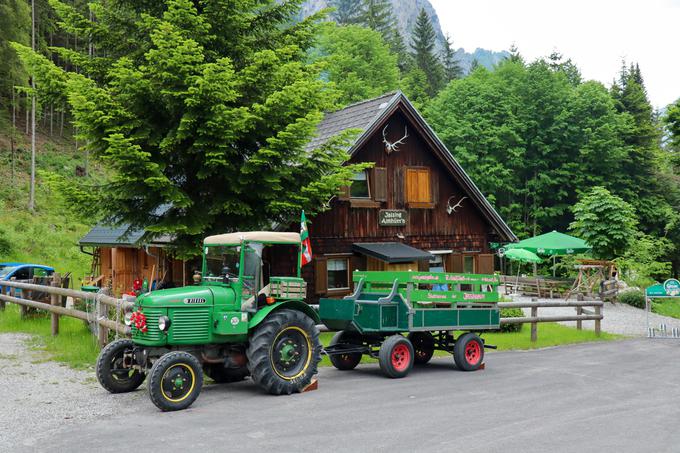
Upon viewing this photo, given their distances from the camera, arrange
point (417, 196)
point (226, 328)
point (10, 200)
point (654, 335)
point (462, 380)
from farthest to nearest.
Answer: point (10, 200)
point (417, 196)
point (654, 335)
point (462, 380)
point (226, 328)

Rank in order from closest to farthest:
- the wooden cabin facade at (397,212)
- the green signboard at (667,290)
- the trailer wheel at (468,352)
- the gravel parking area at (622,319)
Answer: the trailer wheel at (468,352) < the green signboard at (667,290) < the wooden cabin facade at (397,212) < the gravel parking area at (622,319)

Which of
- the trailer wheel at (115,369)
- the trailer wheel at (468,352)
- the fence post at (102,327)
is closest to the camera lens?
the trailer wheel at (115,369)

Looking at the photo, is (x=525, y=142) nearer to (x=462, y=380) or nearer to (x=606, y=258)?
(x=606, y=258)

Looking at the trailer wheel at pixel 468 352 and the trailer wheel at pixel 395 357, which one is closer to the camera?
the trailer wheel at pixel 395 357

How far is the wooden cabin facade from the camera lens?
19.7 metres

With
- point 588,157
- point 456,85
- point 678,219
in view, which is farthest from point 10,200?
point 678,219

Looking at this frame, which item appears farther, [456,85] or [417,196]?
[456,85]

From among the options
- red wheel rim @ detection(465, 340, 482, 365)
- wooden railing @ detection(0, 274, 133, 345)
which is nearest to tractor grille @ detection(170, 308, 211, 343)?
wooden railing @ detection(0, 274, 133, 345)

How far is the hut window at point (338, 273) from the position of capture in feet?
64.7

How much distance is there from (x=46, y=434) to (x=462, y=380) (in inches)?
272

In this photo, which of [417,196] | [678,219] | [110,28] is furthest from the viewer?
[678,219]

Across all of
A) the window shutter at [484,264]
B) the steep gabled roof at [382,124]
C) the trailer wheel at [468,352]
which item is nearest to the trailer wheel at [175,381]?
the trailer wheel at [468,352]

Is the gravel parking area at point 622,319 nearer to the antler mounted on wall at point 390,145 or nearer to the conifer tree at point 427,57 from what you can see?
the antler mounted on wall at point 390,145

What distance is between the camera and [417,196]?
860 inches
